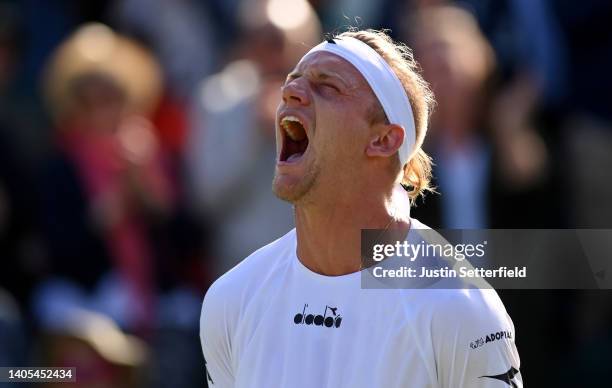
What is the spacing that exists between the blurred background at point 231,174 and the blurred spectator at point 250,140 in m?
0.01

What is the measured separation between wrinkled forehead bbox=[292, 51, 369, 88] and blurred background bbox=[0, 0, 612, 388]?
98.0 inches

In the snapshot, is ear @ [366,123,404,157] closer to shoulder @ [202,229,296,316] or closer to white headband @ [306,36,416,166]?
white headband @ [306,36,416,166]

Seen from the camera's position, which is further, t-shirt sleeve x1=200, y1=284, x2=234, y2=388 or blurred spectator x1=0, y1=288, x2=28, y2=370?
blurred spectator x1=0, y1=288, x2=28, y2=370

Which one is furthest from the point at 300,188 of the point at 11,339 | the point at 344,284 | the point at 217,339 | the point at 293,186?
the point at 11,339

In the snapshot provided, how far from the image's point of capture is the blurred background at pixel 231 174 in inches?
Answer: 296

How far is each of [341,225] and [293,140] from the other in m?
0.39

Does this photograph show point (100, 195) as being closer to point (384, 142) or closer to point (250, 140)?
point (250, 140)

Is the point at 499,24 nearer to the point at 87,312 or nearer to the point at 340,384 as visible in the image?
the point at 87,312

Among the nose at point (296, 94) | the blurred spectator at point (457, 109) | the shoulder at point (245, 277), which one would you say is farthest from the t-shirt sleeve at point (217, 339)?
the blurred spectator at point (457, 109)

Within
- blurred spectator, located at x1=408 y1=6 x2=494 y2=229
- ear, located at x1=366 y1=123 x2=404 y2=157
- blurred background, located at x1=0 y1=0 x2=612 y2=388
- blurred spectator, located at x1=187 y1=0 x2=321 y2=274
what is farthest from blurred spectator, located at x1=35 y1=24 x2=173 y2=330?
ear, located at x1=366 y1=123 x2=404 y2=157

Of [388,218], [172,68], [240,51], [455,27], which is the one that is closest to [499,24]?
[455,27]

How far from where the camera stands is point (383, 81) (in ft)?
15.9

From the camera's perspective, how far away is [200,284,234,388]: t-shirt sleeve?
4977 mm

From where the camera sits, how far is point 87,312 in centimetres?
775
